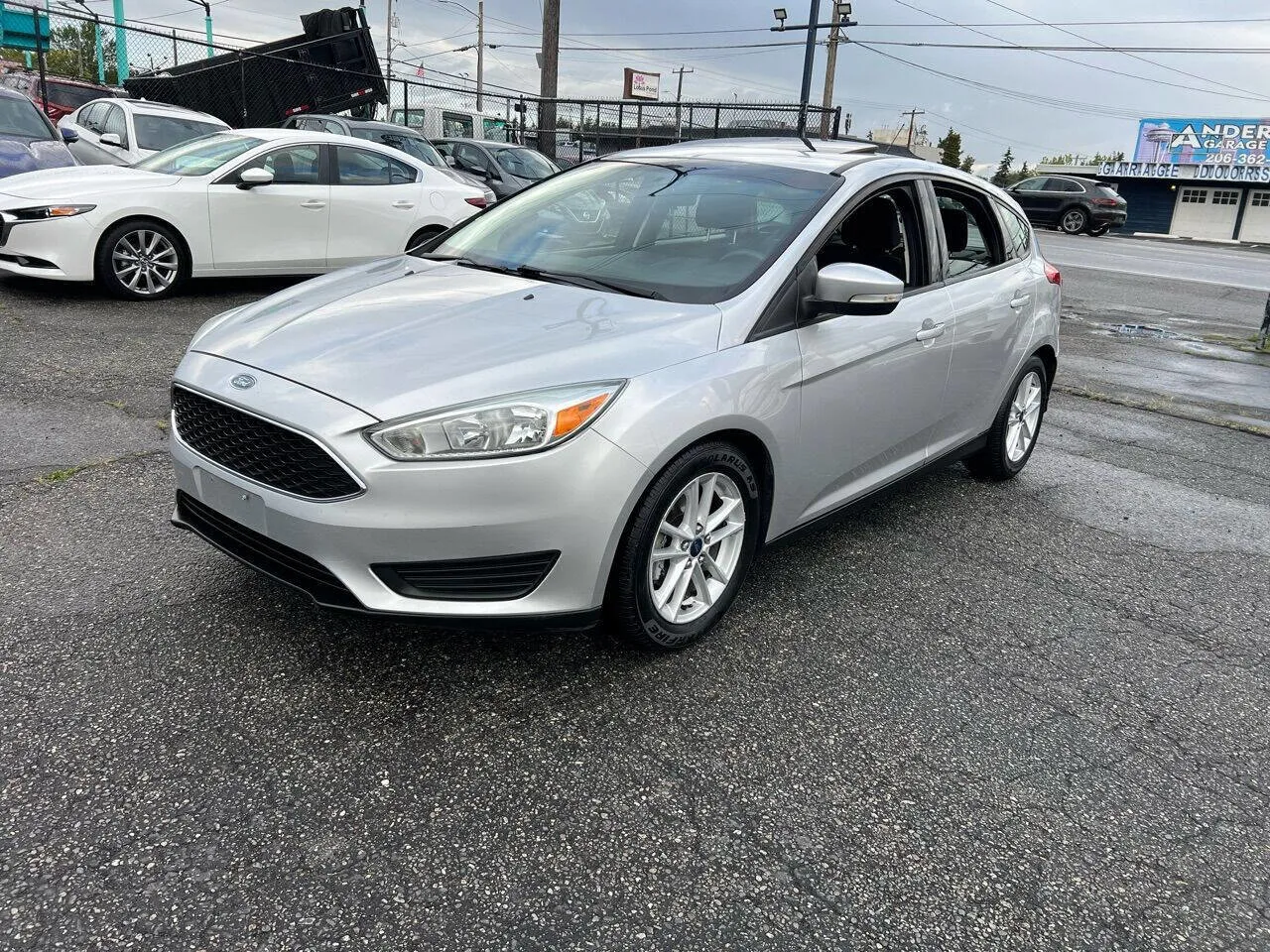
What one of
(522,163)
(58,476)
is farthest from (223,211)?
(522,163)

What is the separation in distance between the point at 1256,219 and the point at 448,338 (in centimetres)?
6731

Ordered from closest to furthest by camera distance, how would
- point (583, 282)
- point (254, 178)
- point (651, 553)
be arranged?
point (651, 553) < point (583, 282) < point (254, 178)

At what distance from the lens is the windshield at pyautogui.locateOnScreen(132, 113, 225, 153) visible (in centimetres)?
1207

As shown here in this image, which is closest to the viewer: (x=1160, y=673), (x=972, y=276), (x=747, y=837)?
(x=747, y=837)

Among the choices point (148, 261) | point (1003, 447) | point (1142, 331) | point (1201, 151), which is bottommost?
point (1142, 331)

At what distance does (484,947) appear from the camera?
2023mm

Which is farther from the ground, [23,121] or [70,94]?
[70,94]

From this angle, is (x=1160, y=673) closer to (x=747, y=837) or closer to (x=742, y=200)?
(x=747, y=837)

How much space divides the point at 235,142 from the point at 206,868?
26.5 feet

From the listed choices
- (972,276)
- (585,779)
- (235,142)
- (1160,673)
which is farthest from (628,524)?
(235,142)

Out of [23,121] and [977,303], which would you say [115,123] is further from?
[977,303]

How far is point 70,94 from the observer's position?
18344 mm

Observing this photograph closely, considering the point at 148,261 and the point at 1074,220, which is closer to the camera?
the point at 148,261

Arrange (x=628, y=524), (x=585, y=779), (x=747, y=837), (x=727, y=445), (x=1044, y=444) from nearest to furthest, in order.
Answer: (x=747, y=837) < (x=585, y=779) < (x=628, y=524) < (x=727, y=445) < (x=1044, y=444)
